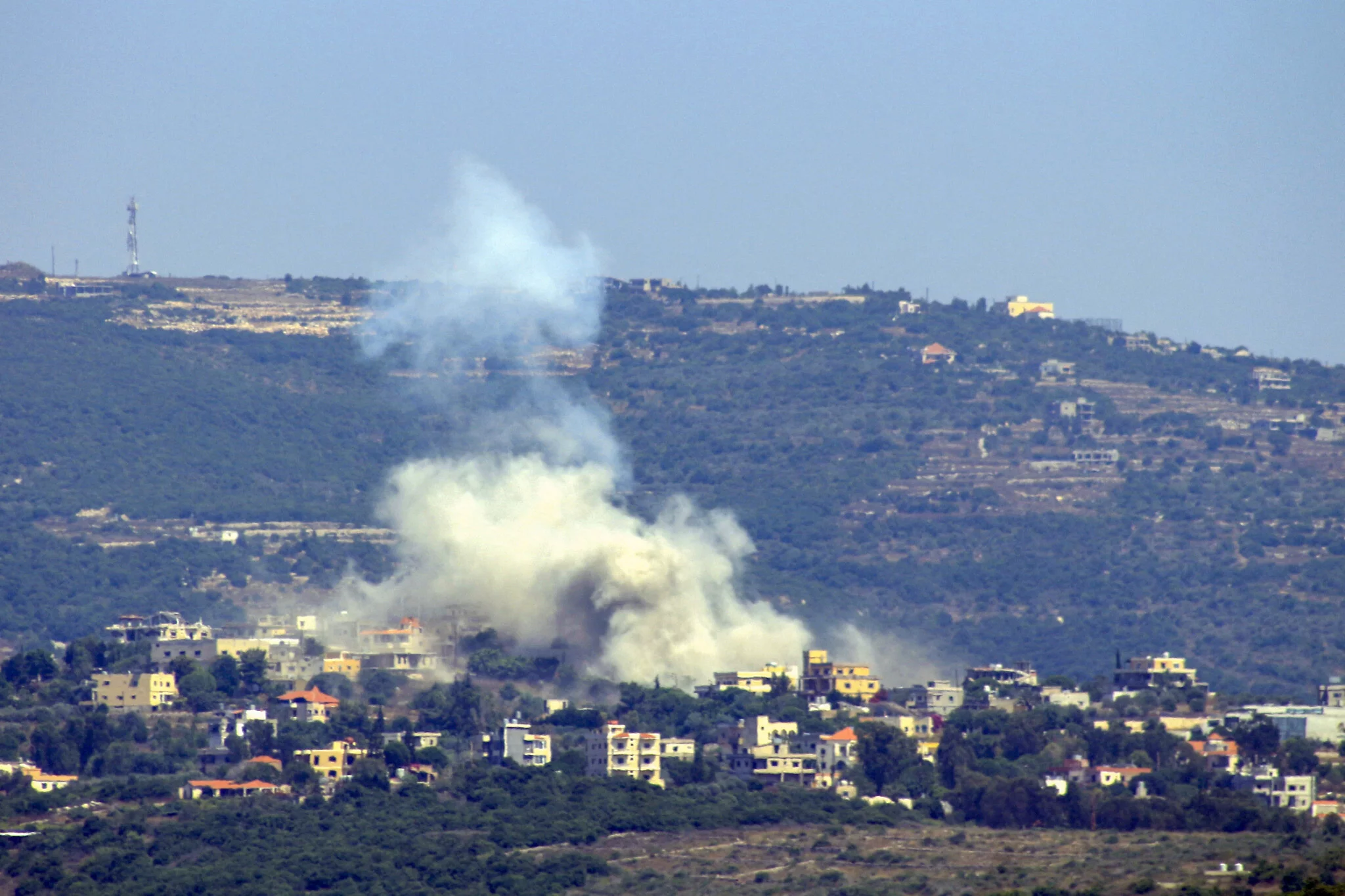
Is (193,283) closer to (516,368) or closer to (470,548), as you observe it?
(516,368)

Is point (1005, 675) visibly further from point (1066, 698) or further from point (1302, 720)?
point (1302, 720)

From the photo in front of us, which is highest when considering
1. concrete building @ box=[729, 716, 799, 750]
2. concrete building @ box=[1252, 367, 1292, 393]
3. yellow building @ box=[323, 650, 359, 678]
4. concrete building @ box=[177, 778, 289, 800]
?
concrete building @ box=[1252, 367, 1292, 393]

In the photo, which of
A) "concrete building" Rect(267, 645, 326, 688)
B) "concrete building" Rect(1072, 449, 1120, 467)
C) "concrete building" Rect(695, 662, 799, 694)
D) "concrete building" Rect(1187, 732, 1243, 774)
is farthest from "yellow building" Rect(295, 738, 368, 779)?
"concrete building" Rect(1072, 449, 1120, 467)

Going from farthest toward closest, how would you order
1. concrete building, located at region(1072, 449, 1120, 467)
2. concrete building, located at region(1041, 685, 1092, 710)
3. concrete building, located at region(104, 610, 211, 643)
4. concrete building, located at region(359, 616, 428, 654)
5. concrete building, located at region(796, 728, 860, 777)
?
concrete building, located at region(1072, 449, 1120, 467) < concrete building, located at region(359, 616, 428, 654) < concrete building, located at region(104, 610, 211, 643) < concrete building, located at region(1041, 685, 1092, 710) < concrete building, located at region(796, 728, 860, 777)

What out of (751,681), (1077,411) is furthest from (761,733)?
(1077,411)

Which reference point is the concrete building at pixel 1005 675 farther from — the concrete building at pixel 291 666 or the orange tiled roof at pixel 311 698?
the orange tiled roof at pixel 311 698

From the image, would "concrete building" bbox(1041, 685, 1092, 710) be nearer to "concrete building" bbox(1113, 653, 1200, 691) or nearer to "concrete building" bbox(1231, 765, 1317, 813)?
"concrete building" bbox(1113, 653, 1200, 691)

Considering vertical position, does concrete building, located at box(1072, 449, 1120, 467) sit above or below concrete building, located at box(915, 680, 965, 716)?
above

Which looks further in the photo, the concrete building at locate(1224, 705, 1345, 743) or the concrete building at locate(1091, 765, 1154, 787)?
the concrete building at locate(1224, 705, 1345, 743)

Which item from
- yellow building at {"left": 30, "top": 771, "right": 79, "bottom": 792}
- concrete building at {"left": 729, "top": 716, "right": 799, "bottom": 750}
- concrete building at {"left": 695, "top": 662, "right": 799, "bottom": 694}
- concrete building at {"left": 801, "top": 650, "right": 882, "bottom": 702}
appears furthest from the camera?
concrete building at {"left": 801, "top": 650, "right": 882, "bottom": 702}

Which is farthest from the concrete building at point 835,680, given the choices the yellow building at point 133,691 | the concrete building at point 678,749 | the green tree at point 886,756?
the yellow building at point 133,691
